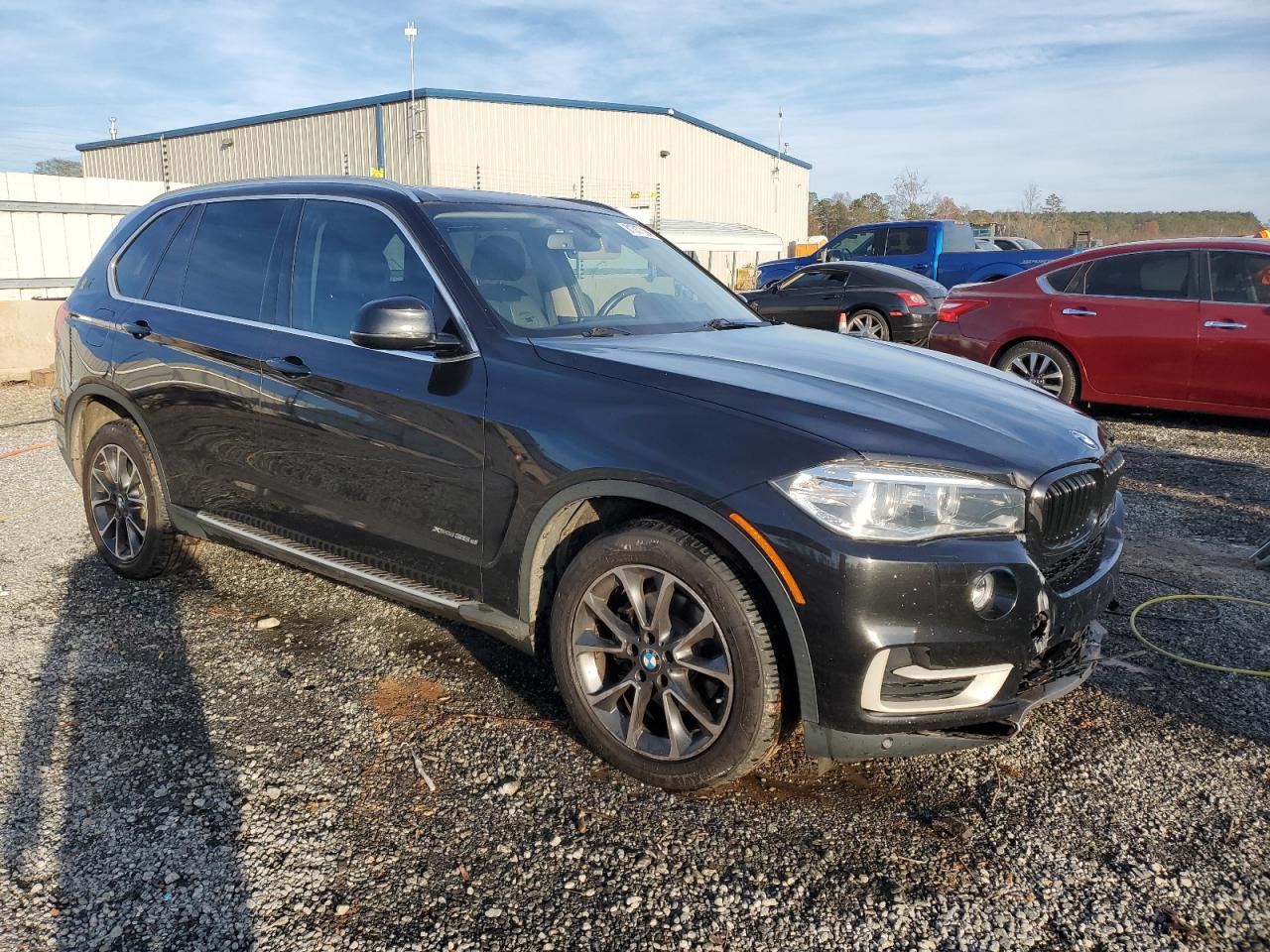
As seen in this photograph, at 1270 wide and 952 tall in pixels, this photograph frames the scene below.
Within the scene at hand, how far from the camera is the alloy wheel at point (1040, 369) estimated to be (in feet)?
29.1

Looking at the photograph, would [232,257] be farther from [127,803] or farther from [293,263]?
[127,803]

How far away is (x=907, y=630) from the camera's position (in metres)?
2.58

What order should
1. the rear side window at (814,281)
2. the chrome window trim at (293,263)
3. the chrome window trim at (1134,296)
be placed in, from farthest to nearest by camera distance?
1. the rear side window at (814,281)
2. the chrome window trim at (1134,296)
3. the chrome window trim at (293,263)

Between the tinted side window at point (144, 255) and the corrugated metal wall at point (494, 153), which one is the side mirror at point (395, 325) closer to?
the tinted side window at point (144, 255)

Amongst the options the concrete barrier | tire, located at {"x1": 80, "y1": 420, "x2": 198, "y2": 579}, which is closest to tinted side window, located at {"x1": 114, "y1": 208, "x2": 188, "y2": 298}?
tire, located at {"x1": 80, "y1": 420, "x2": 198, "y2": 579}

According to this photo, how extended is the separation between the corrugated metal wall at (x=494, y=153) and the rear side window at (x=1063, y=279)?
753 inches

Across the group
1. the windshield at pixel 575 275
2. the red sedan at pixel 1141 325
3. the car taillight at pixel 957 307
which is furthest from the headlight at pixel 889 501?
the car taillight at pixel 957 307

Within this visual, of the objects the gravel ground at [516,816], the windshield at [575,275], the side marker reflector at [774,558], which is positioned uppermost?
the windshield at [575,275]

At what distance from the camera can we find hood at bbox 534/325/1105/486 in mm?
2702

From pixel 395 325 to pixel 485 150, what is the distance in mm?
31276

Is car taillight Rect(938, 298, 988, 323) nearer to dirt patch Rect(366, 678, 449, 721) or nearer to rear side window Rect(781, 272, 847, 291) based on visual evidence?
rear side window Rect(781, 272, 847, 291)

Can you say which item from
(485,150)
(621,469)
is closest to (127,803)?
(621,469)

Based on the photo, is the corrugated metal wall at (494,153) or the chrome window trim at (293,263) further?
the corrugated metal wall at (494,153)

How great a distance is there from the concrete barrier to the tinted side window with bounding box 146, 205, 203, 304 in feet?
25.9
